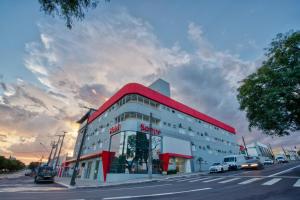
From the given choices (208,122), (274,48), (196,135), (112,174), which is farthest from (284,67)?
(208,122)

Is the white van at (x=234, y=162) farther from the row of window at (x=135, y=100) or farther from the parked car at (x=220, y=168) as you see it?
the row of window at (x=135, y=100)

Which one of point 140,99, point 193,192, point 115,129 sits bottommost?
point 193,192

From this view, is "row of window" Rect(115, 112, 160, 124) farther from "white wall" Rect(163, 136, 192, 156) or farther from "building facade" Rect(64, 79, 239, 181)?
"white wall" Rect(163, 136, 192, 156)

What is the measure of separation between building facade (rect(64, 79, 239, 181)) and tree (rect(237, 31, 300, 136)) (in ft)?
42.2

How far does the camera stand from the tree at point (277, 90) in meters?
14.9

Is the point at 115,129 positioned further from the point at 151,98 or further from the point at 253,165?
the point at 253,165

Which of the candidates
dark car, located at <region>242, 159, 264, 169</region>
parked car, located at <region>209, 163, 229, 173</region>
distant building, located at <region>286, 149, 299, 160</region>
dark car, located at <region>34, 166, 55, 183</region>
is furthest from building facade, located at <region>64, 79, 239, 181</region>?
distant building, located at <region>286, 149, 299, 160</region>

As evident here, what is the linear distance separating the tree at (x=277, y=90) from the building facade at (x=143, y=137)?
12.9 meters

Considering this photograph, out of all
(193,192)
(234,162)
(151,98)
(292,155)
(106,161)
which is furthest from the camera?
(292,155)

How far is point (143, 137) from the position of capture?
2902cm

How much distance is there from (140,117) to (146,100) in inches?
150

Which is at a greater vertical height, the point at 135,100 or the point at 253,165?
the point at 135,100

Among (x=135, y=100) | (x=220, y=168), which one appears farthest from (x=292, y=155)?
(x=135, y=100)

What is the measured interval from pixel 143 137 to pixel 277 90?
19416 mm
